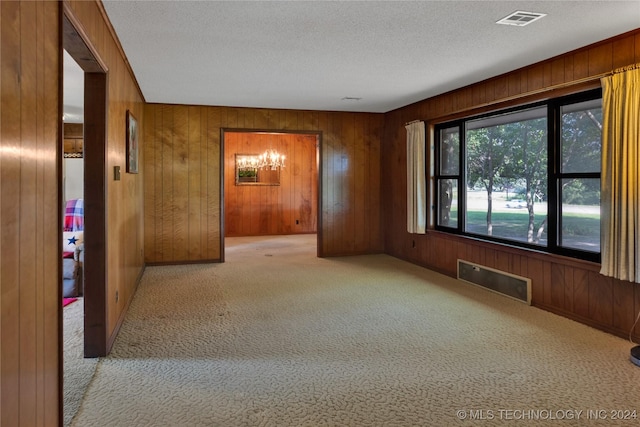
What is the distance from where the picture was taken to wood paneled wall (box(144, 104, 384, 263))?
6348mm

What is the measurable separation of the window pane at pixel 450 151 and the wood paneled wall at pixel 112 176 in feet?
13.2

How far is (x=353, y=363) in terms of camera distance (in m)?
2.93

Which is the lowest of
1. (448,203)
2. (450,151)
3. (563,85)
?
(448,203)

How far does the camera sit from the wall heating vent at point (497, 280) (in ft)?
14.4

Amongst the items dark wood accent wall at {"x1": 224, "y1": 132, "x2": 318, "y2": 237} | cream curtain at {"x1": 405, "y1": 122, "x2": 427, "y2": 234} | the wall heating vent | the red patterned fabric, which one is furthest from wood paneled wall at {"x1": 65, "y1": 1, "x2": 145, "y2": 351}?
dark wood accent wall at {"x1": 224, "y1": 132, "x2": 318, "y2": 237}

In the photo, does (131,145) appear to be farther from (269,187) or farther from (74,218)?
(269,187)

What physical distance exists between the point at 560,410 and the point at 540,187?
2634 mm

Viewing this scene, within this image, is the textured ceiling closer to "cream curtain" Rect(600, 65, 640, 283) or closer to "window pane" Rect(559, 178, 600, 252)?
"cream curtain" Rect(600, 65, 640, 283)

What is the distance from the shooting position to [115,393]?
251 cm

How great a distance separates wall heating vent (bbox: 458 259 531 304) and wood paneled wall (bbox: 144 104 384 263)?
2321 mm

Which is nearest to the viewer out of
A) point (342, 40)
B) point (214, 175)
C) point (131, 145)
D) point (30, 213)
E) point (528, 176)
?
point (30, 213)

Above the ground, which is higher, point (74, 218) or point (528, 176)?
point (528, 176)

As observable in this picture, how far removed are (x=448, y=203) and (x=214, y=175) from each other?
11.6ft

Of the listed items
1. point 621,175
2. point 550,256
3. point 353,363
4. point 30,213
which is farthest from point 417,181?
point 30,213
